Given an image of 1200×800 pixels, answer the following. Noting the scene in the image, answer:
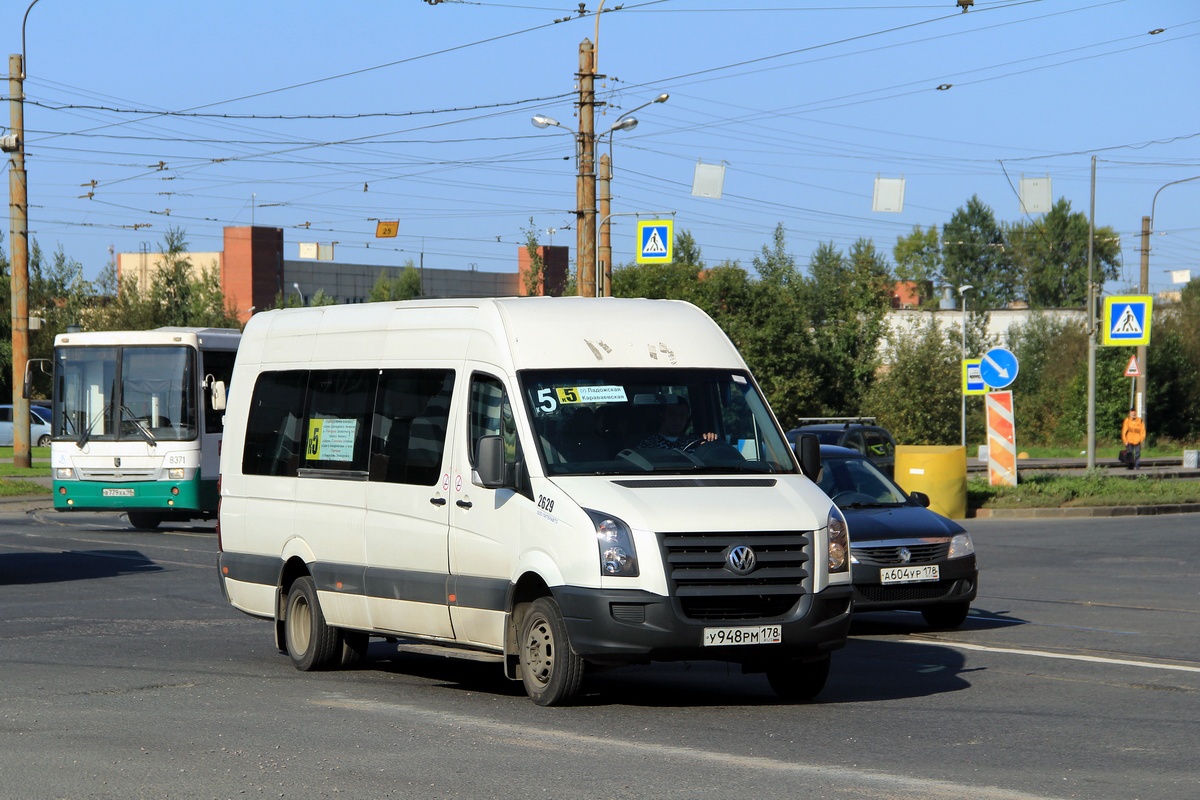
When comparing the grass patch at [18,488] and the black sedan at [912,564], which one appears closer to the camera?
the black sedan at [912,564]

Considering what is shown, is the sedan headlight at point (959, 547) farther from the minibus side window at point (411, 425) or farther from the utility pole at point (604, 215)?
the utility pole at point (604, 215)

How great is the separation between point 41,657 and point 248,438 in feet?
7.09

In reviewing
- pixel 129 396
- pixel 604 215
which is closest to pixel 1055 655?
pixel 129 396

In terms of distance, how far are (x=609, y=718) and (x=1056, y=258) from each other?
119 m

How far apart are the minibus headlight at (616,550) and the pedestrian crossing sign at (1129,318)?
29.7 metres

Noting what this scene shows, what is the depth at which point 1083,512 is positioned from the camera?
2770 cm

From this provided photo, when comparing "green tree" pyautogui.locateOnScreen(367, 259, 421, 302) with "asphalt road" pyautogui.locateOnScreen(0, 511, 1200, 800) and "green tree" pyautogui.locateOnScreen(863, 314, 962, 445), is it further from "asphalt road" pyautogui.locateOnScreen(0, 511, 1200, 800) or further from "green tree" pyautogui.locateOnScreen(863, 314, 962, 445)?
"asphalt road" pyautogui.locateOnScreen(0, 511, 1200, 800)

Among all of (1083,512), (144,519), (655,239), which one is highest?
(655,239)

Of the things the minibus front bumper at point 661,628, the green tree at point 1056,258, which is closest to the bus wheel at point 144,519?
the minibus front bumper at point 661,628

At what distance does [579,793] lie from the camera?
655cm

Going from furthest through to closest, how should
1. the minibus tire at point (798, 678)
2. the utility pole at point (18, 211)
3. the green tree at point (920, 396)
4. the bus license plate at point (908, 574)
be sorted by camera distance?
the green tree at point (920, 396) < the utility pole at point (18, 211) < the bus license plate at point (908, 574) < the minibus tire at point (798, 678)

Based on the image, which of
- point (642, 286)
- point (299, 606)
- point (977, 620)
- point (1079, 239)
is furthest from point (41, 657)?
point (1079, 239)

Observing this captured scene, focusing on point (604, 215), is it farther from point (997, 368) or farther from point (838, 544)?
point (838, 544)

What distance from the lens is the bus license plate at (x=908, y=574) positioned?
12758 mm
